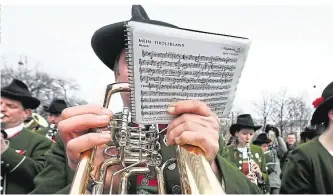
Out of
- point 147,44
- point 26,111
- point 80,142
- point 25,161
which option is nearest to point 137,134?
point 80,142

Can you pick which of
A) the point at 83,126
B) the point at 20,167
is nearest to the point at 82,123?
the point at 83,126

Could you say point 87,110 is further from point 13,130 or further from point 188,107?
point 13,130

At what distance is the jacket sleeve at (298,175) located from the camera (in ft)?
7.78

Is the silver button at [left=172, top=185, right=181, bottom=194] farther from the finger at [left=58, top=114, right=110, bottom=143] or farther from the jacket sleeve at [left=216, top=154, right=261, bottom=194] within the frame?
the finger at [left=58, top=114, right=110, bottom=143]

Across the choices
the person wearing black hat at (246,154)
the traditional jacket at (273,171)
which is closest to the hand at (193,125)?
the person wearing black hat at (246,154)

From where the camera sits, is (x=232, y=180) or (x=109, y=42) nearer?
(x=232, y=180)

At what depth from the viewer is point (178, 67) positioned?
955mm

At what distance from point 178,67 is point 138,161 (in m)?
0.43

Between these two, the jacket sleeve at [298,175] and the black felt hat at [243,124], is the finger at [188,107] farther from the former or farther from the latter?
the black felt hat at [243,124]

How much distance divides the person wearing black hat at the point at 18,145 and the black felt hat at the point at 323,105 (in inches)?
76.9

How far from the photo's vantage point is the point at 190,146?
1049 mm

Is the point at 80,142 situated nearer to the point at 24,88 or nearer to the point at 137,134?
the point at 137,134

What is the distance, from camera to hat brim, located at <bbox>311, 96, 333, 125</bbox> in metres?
2.52

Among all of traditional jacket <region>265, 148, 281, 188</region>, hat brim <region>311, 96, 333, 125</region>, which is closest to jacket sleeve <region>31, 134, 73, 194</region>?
hat brim <region>311, 96, 333, 125</region>
